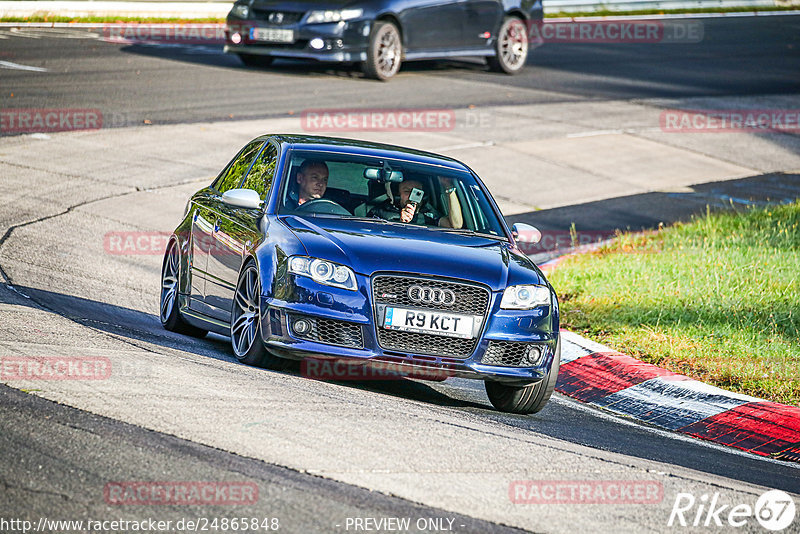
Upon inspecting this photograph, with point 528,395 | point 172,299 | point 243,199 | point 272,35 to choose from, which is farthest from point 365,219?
point 272,35

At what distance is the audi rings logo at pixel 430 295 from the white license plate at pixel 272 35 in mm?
14141

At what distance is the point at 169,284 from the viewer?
31.1ft

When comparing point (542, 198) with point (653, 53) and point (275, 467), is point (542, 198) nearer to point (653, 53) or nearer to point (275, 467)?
point (275, 467)

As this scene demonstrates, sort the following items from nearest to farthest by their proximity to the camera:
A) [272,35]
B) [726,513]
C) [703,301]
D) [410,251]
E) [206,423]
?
Result: [726,513] < [206,423] < [410,251] < [703,301] < [272,35]

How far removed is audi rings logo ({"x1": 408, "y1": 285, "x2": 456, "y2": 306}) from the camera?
23.7 feet

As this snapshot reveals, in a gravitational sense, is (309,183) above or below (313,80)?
above

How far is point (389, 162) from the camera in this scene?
868 centimetres

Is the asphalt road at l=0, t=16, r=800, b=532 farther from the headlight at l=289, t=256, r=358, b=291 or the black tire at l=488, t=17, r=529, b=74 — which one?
the black tire at l=488, t=17, r=529, b=74

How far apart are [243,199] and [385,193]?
3.43ft

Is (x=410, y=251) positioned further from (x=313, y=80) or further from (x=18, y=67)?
(x=313, y=80)

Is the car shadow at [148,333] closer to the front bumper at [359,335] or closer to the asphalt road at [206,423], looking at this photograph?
the asphalt road at [206,423]

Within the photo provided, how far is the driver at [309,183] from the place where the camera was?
27.2 ft

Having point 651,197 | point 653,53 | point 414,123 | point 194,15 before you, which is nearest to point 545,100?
point 414,123

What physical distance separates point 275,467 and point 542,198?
1129 cm
